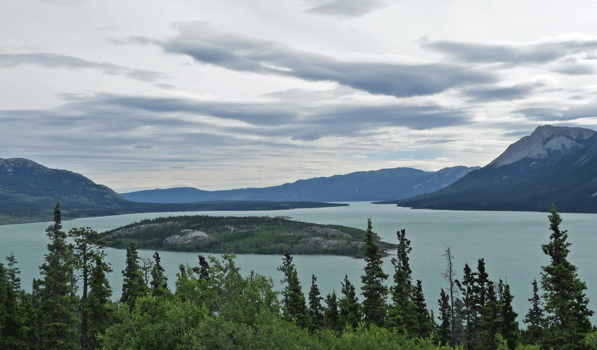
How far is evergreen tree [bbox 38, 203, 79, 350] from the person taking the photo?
159ft

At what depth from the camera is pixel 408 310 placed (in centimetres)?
5369

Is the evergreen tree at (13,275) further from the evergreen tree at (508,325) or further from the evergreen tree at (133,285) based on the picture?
the evergreen tree at (508,325)

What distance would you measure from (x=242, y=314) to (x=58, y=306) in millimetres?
28571

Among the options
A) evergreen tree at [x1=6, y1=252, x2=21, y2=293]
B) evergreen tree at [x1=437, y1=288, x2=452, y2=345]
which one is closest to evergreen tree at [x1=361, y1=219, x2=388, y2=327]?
evergreen tree at [x1=437, y1=288, x2=452, y2=345]

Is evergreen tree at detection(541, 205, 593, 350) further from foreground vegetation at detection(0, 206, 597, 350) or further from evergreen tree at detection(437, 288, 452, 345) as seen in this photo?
evergreen tree at detection(437, 288, 452, 345)

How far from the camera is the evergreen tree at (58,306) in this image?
159 ft

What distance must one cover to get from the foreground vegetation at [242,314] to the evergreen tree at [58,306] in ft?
0.36

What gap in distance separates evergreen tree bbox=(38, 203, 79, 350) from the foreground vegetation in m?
0.11

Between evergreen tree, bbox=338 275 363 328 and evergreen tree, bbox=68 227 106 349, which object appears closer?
evergreen tree, bbox=68 227 106 349

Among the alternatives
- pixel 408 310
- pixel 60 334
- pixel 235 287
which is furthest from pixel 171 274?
pixel 235 287

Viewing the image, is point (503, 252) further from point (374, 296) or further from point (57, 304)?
point (57, 304)

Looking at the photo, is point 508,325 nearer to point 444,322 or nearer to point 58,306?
point 444,322

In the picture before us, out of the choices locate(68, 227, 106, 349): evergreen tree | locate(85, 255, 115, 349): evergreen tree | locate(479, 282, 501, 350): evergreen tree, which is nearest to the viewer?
locate(479, 282, 501, 350): evergreen tree

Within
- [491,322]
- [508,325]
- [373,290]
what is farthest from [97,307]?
[508,325]
